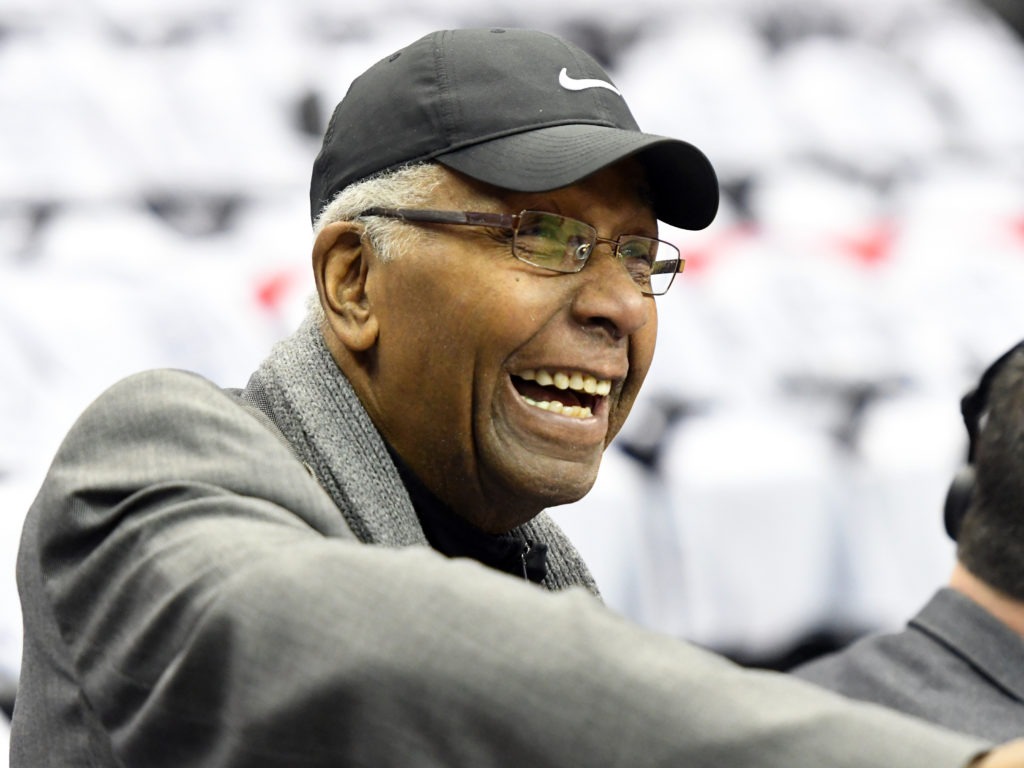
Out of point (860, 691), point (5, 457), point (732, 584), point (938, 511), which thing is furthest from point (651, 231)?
point (938, 511)

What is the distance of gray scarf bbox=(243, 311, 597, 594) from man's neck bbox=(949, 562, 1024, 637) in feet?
3.09

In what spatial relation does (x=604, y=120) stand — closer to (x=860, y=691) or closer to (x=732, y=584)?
(x=860, y=691)

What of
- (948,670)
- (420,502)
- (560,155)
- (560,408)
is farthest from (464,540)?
(948,670)

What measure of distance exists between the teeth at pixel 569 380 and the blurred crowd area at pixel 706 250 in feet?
4.61

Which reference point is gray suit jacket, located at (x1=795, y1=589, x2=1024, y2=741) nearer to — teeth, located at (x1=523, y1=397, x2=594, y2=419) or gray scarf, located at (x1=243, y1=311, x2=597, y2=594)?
teeth, located at (x1=523, y1=397, x2=594, y2=419)

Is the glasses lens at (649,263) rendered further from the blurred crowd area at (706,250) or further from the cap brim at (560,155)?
the blurred crowd area at (706,250)

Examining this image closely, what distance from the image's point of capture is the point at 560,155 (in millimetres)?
1637

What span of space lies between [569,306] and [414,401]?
0.70ft

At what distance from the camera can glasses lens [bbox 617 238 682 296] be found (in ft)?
5.81

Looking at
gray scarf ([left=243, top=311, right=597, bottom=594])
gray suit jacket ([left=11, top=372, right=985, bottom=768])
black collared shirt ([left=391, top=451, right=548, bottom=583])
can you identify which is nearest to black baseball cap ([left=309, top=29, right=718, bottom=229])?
gray scarf ([left=243, top=311, right=597, bottom=594])

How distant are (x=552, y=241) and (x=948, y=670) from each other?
0.90 m

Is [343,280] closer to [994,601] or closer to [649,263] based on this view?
[649,263]

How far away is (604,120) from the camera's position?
5.71 ft

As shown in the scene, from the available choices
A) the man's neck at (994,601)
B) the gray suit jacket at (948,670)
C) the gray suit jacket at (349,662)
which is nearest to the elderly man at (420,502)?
the gray suit jacket at (349,662)
